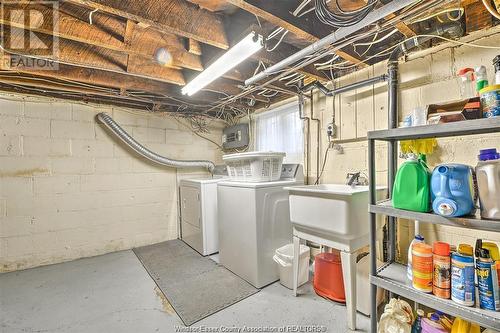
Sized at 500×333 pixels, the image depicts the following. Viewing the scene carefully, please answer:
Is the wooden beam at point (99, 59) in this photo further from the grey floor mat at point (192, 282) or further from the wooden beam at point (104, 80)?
the grey floor mat at point (192, 282)

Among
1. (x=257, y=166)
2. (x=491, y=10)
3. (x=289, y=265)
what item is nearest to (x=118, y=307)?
(x=289, y=265)

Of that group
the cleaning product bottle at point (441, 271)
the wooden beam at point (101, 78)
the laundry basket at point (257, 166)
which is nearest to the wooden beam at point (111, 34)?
the wooden beam at point (101, 78)

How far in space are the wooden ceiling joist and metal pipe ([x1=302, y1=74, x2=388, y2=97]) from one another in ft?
2.10

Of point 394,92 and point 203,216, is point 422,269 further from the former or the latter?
point 203,216

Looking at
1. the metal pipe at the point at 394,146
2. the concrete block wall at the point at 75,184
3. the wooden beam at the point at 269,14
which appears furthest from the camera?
the concrete block wall at the point at 75,184

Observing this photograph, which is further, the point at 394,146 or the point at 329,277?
the point at 329,277

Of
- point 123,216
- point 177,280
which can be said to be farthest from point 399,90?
point 123,216

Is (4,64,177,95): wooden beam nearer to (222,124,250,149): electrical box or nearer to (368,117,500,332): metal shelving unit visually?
(222,124,250,149): electrical box

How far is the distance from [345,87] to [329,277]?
1.78 metres

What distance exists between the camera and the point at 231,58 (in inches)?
71.1

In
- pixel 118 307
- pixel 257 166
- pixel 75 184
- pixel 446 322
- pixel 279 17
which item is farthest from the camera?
pixel 75 184

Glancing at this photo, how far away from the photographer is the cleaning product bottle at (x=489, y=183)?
3.02 feet

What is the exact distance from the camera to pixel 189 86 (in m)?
2.46

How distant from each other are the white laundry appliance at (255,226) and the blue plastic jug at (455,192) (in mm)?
1372
